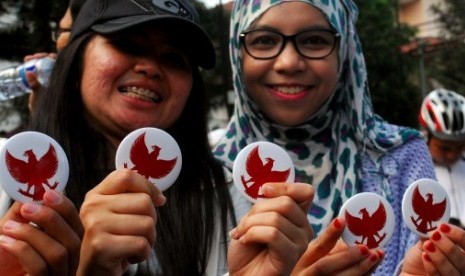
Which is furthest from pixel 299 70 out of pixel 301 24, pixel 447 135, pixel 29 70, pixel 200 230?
pixel 447 135

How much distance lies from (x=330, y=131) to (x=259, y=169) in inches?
33.6

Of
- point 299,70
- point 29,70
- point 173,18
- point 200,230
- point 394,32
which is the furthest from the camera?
point 394,32

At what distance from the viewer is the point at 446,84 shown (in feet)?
68.8

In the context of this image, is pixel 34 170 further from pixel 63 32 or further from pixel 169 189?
pixel 63 32

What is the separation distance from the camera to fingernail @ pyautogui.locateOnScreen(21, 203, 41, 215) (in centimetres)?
127

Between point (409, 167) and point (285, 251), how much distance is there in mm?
1051

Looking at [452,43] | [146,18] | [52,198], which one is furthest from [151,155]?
[452,43]

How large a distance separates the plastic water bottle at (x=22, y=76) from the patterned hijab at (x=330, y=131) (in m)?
1.12

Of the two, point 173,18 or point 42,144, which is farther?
point 173,18

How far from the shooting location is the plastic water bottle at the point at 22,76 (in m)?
3.38

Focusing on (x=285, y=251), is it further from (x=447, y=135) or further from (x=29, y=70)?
(x=447, y=135)

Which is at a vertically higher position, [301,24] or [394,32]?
[301,24]

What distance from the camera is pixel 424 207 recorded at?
67.9 inches

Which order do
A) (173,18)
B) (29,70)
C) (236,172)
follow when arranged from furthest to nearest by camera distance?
(29,70), (173,18), (236,172)
